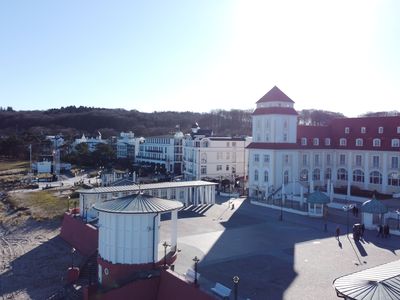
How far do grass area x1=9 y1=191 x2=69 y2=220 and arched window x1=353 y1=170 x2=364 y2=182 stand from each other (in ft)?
93.6

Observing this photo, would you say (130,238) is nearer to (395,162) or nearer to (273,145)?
(273,145)

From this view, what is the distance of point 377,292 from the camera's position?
859 cm

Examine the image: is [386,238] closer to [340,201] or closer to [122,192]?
[340,201]

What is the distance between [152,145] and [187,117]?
6676 centimetres

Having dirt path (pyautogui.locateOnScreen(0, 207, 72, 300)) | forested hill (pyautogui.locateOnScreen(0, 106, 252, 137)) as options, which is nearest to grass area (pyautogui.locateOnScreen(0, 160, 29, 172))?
forested hill (pyautogui.locateOnScreen(0, 106, 252, 137))

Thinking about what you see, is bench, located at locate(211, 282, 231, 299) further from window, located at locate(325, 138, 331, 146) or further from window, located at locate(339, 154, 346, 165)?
window, located at locate(325, 138, 331, 146)

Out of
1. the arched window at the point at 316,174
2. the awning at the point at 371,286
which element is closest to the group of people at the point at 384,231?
the awning at the point at 371,286

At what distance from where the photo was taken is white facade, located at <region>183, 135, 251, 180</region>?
49.8 metres

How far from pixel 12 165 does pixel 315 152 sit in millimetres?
59522

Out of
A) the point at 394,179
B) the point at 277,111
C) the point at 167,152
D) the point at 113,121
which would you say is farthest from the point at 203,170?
the point at 113,121

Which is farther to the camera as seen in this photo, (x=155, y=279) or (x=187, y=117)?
(x=187, y=117)

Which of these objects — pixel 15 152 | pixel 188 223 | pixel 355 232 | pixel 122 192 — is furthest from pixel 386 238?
pixel 15 152

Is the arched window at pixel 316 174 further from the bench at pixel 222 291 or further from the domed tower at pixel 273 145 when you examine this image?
the bench at pixel 222 291

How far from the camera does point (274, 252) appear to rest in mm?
19078
